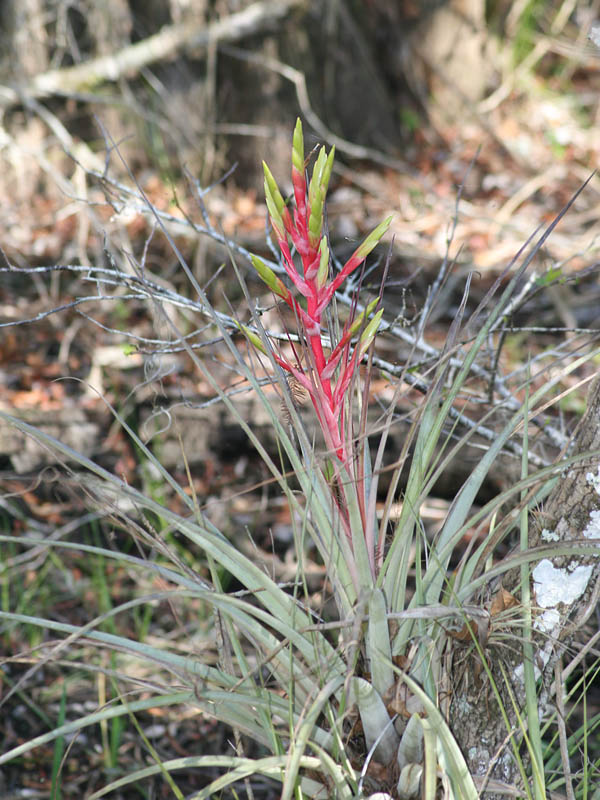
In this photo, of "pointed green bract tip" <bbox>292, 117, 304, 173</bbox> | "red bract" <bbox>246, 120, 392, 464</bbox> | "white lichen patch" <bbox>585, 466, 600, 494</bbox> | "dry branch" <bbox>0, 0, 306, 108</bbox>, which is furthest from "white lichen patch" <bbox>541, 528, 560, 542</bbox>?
"dry branch" <bbox>0, 0, 306, 108</bbox>

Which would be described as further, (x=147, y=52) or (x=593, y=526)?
(x=147, y=52)

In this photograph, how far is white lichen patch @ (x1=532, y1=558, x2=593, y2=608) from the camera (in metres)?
1.14

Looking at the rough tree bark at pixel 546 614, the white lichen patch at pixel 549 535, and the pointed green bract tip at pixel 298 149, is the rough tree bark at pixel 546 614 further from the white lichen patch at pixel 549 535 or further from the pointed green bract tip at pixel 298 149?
the pointed green bract tip at pixel 298 149

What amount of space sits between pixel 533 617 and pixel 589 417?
327 mm

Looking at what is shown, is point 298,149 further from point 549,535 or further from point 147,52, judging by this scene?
point 147,52

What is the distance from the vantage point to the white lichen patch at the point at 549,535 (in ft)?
3.87

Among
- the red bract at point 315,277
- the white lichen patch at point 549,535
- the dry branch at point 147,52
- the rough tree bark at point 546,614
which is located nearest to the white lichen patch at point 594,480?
the rough tree bark at point 546,614

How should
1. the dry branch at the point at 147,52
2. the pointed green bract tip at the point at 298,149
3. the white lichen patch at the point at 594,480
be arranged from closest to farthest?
the pointed green bract tip at the point at 298,149 < the white lichen patch at the point at 594,480 < the dry branch at the point at 147,52

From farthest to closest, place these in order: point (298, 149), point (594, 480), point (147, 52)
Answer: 1. point (147, 52)
2. point (594, 480)
3. point (298, 149)

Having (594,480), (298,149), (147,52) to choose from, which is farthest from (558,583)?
(147,52)

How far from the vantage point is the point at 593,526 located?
1.14 meters

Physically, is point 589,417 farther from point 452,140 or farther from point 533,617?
point 452,140

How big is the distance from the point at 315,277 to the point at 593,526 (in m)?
0.57

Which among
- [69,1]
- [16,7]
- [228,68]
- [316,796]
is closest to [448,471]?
[316,796]
